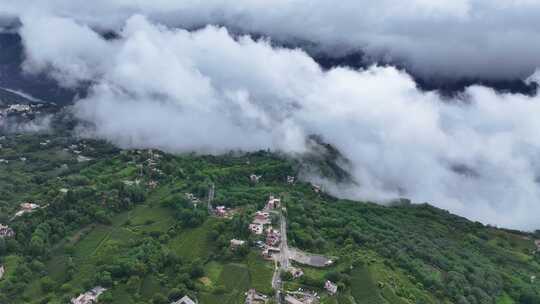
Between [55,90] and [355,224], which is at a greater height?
[55,90]

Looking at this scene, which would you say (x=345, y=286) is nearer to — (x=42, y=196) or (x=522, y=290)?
(x=522, y=290)

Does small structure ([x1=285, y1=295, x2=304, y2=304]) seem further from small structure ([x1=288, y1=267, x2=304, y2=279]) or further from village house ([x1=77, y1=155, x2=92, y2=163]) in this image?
village house ([x1=77, y1=155, x2=92, y2=163])

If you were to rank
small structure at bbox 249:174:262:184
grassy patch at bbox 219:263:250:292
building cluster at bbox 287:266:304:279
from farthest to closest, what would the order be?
small structure at bbox 249:174:262:184
building cluster at bbox 287:266:304:279
grassy patch at bbox 219:263:250:292

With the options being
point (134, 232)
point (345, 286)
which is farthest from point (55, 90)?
point (345, 286)

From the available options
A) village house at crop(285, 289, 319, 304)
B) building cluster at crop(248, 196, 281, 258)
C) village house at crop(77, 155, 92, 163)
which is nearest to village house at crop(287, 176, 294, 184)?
building cluster at crop(248, 196, 281, 258)

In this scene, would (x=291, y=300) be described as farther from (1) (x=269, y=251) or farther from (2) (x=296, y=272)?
(1) (x=269, y=251)

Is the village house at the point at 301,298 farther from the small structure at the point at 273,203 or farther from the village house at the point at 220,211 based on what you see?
the small structure at the point at 273,203
